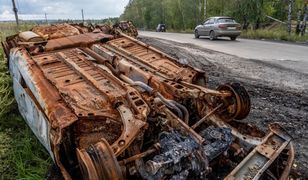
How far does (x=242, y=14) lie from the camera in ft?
93.8

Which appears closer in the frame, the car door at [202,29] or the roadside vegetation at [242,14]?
the car door at [202,29]

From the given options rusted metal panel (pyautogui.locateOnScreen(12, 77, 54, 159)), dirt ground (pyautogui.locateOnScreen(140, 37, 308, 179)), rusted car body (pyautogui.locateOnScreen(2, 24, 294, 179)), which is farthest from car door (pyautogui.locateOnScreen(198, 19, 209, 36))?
rusted metal panel (pyautogui.locateOnScreen(12, 77, 54, 159))

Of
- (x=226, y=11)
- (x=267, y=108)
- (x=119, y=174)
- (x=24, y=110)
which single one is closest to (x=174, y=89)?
(x=119, y=174)

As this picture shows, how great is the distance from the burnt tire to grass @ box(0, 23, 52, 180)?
106 inches

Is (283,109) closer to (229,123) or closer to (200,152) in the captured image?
(229,123)

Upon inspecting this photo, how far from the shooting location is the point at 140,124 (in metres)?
3.61

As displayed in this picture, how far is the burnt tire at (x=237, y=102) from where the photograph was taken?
15.0ft

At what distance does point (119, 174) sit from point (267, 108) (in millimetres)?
4254

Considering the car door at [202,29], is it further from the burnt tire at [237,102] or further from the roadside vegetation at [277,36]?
the burnt tire at [237,102]

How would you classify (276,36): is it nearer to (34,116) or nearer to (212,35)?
(212,35)

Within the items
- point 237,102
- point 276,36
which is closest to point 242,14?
point 276,36

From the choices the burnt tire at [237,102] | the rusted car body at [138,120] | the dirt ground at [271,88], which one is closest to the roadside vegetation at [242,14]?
the dirt ground at [271,88]

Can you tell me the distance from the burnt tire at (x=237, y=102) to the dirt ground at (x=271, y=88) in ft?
3.14

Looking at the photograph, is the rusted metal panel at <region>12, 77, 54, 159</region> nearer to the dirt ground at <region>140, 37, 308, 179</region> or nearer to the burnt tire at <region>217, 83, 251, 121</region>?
the burnt tire at <region>217, 83, 251, 121</region>
